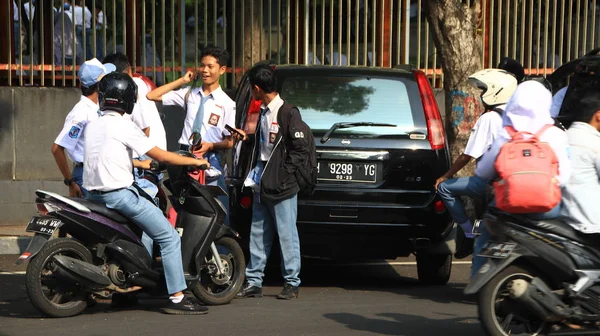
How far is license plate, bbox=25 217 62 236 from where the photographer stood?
666cm

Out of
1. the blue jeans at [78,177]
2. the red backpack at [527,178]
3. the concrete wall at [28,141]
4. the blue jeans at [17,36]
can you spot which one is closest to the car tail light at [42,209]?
the blue jeans at [78,177]

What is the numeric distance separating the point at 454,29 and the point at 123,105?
503 centimetres

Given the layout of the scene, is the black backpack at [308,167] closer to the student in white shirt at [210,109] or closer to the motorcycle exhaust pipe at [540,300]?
the student in white shirt at [210,109]

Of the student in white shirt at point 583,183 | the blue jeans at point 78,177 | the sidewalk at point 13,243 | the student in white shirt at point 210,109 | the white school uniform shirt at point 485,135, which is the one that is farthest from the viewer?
the sidewalk at point 13,243

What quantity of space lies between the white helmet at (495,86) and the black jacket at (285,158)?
52.4 inches

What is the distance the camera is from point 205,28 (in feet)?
41.6

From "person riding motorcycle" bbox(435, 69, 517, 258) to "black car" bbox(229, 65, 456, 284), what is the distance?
0.31 metres

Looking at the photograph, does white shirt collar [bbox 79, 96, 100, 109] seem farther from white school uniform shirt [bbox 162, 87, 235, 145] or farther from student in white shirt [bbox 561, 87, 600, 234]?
student in white shirt [bbox 561, 87, 600, 234]

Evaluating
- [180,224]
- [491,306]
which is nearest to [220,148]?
[180,224]

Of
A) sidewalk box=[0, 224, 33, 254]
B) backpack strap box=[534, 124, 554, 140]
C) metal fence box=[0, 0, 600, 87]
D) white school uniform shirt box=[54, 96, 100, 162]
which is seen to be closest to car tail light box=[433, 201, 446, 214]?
backpack strap box=[534, 124, 554, 140]

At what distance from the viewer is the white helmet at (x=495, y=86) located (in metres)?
7.66

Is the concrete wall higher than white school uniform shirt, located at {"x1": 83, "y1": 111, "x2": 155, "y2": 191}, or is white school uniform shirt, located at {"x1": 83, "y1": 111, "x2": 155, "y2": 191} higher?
white school uniform shirt, located at {"x1": 83, "y1": 111, "x2": 155, "y2": 191}

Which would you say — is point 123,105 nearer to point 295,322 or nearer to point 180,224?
point 180,224

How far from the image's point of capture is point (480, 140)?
749cm
